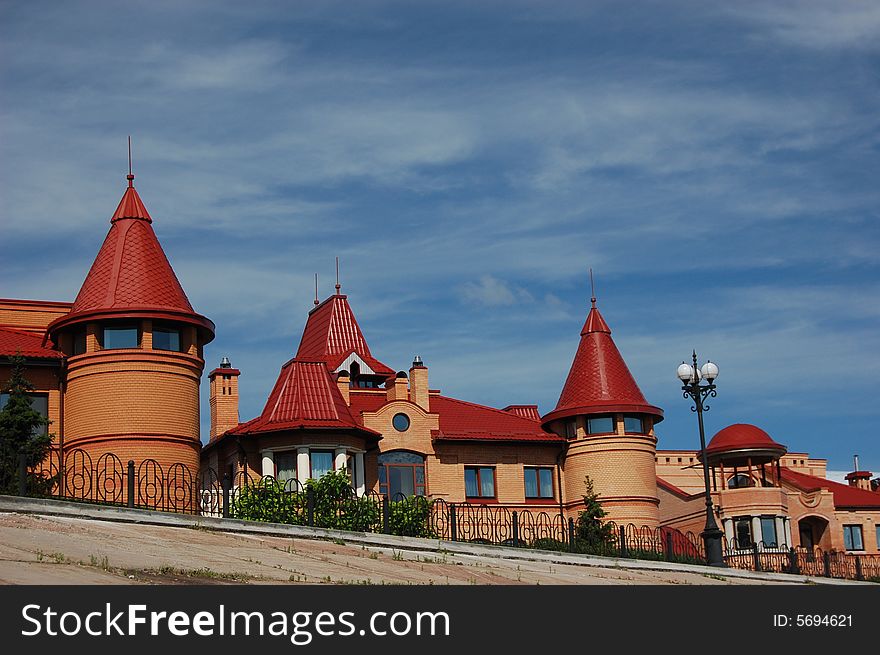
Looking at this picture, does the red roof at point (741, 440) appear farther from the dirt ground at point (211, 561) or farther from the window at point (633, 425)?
the dirt ground at point (211, 561)

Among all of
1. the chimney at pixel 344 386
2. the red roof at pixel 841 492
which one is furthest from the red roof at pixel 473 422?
the red roof at pixel 841 492

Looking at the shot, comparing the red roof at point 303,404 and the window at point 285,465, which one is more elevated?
the red roof at point 303,404

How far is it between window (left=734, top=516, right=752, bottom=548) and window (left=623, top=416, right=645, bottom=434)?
6.63 meters

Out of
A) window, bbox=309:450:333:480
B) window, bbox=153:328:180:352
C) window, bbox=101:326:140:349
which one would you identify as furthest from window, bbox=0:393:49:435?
window, bbox=309:450:333:480

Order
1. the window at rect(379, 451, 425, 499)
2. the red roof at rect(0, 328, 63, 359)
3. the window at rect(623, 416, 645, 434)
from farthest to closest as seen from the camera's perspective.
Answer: the window at rect(623, 416, 645, 434) → the window at rect(379, 451, 425, 499) → the red roof at rect(0, 328, 63, 359)

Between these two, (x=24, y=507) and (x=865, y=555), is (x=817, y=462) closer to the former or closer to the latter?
(x=865, y=555)

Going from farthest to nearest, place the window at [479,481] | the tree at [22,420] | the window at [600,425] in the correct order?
1. the window at [600,425]
2. the window at [479,481]
3. the tree at [22,420]

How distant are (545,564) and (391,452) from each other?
57.3 ft

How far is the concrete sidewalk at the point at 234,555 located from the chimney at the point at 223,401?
63.1ft

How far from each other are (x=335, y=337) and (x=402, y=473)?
7.17 metres

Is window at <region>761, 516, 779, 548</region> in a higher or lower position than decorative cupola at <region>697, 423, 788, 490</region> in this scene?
lower

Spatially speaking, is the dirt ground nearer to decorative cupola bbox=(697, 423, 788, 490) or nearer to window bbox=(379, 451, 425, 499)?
window bbox=(379, 451, 425, 499)

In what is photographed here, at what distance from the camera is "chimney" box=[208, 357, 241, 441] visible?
46.5 meters

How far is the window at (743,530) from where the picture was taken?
5050 cm
